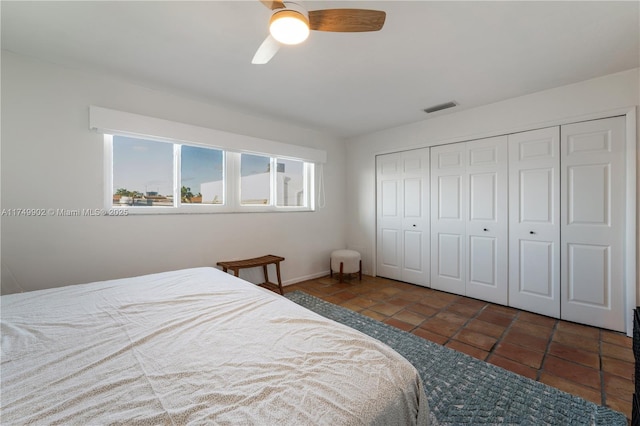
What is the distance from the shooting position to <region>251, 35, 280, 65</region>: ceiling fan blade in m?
1.61

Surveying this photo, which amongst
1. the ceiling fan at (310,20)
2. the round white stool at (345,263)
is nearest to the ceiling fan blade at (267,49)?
the ceiling fan at (310,20)

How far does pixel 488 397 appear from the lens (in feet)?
5.24

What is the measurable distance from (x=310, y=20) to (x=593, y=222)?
331 centimetres

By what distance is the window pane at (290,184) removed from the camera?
4008 millimetres

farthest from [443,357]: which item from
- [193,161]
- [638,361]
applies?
[193,161]

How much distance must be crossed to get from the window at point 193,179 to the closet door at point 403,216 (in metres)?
1.48

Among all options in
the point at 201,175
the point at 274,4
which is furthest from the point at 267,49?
the point at 201,175

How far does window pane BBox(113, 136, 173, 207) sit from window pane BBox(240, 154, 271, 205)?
0.90 meters

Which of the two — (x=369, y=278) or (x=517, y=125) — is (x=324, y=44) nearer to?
(x=517, y=125)

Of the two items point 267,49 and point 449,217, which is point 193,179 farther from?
point 449,217

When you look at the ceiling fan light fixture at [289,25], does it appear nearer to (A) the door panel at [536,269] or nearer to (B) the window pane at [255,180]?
(B) the window pane at [255,180]

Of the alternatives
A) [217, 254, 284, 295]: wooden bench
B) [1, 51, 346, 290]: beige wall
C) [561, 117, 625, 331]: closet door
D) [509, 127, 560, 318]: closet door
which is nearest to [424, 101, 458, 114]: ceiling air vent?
[509, 127, 560, 318]: closet door

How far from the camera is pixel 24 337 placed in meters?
1.10

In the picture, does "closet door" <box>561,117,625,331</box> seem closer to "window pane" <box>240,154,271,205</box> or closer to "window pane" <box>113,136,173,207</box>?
"window pane" <box>240,154,271,205</box>
